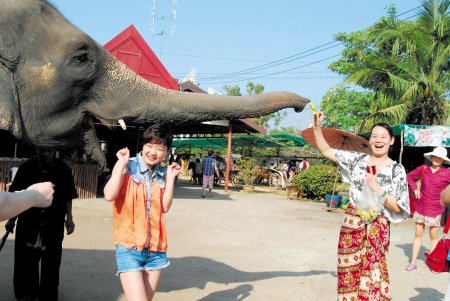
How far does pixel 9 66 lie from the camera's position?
2.60 meters

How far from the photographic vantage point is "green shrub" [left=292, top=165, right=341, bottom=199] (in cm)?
1448

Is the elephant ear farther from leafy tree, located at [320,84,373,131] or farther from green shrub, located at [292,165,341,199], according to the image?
leafy tree, located at [320,84,373,131]

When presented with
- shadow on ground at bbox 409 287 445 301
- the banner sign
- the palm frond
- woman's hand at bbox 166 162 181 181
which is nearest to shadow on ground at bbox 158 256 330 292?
shadow on ground at bbox 409 287 445 301

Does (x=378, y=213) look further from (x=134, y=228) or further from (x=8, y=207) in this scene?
(x=8, y=207)

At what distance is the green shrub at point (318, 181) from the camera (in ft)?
47.5

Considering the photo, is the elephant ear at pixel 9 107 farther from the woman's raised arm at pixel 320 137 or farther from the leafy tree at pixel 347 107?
the leafy tree at pixel 347 107

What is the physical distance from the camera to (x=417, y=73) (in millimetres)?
13547

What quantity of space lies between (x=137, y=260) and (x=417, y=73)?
45.8 ft

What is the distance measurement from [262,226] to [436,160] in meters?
3.99

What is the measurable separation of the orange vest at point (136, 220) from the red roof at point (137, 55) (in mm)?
10441

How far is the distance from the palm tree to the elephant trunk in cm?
1146

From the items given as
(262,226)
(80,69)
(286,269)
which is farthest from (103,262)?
(262,226)

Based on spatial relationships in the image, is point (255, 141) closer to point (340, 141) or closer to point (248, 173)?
point (248, 173)

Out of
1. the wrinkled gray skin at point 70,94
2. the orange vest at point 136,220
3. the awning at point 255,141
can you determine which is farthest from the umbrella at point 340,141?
the awning at point 255,141
